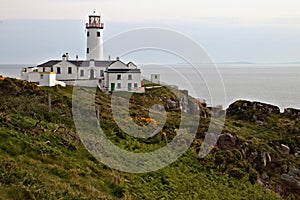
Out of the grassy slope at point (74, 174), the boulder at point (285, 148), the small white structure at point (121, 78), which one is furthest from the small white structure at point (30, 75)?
the boulder at point (285, 148)

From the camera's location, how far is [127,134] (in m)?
19.5

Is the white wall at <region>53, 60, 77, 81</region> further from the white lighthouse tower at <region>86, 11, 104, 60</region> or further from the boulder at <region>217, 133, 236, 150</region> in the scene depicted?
the boulder at <region>217, 133, 236, 150</region>

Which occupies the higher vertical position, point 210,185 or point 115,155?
point 115,155

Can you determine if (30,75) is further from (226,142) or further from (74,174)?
(74,174)

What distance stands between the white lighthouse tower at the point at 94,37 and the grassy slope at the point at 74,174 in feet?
88.0

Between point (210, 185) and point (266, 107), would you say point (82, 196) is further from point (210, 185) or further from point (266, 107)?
point (266, 107)

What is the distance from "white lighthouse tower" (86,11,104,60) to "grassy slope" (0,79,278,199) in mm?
26809

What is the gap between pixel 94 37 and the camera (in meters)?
47.3

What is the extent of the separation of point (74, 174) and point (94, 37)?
35.7 m

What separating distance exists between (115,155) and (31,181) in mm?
5573

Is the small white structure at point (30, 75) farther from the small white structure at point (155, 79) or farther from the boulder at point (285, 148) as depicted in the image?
the boulder at point (285, 148)

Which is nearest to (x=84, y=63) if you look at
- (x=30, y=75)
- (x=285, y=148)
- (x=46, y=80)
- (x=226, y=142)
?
(x=30, y=75)

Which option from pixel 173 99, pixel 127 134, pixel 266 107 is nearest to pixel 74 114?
pixel 127 134

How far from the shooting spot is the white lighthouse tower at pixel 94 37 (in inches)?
1825
